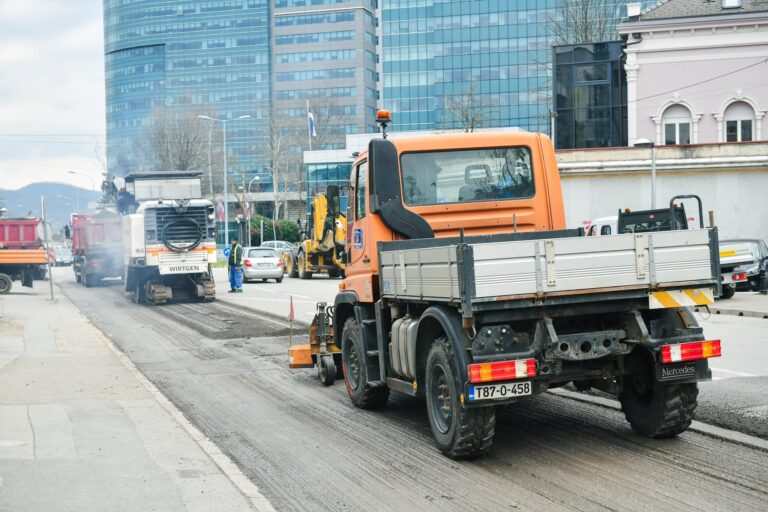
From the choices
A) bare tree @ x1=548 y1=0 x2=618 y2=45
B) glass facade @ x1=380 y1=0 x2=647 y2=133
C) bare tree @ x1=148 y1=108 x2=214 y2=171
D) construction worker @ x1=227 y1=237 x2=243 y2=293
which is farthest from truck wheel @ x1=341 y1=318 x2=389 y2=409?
glass facade @ x1=380 y1=0 x2=647 y2=133

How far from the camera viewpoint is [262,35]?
481 ft

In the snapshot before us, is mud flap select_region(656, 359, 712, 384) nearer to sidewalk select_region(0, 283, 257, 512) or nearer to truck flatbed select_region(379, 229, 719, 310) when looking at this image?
truck flatbed select_region(379, 229, 719, 310)

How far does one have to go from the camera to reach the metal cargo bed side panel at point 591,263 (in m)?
6.75

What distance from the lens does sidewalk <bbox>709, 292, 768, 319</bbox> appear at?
19.4 m

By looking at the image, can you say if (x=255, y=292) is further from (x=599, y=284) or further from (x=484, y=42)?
(x=484, y=42)

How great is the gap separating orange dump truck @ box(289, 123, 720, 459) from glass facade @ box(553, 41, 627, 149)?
141ft

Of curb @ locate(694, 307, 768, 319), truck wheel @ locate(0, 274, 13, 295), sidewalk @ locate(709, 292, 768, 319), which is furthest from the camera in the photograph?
truck wheel @ locate(0, 274, 13, 295)

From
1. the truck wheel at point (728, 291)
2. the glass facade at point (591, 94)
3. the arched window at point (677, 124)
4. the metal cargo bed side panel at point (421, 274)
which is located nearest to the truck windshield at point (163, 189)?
the truck wheel at point (728, 291)

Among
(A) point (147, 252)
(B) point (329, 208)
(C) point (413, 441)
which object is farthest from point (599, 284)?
(A) point (147, 252)

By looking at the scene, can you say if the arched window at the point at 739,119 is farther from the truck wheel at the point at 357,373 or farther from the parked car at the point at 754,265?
the truck wheel at the point at 357,373

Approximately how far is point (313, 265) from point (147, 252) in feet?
43.4

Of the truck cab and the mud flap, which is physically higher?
the truck cab

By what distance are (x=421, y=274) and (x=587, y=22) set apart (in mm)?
57751

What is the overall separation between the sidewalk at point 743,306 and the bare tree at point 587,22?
41.1 meters
